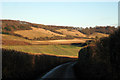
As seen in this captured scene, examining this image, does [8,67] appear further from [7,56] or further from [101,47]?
[101,47]

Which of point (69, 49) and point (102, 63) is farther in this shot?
point (69, 49)

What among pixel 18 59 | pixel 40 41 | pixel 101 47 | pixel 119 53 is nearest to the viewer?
pixel 119 53

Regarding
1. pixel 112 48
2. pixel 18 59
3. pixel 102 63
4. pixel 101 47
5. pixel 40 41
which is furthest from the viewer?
pixel 40 41

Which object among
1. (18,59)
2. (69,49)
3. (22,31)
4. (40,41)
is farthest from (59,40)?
(18,59)

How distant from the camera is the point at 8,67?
1769 centimetres

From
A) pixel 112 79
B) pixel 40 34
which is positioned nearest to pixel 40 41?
pixel 40 34

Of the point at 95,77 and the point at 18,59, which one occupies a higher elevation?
the point at 18,59

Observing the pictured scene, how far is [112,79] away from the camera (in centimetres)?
1317

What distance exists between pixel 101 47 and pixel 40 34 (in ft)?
373

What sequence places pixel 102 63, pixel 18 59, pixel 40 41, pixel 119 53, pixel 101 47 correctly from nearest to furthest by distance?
pixel 119 53, pixel 102 63, pixel 101 47, pixel 18 59, pixel 40 41

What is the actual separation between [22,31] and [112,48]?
113 meters

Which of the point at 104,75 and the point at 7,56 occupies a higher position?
the point at 7,56

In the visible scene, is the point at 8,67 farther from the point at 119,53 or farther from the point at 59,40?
the point at 59,40

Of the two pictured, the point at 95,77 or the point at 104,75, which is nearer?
the point at 104,75
